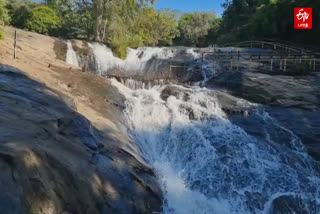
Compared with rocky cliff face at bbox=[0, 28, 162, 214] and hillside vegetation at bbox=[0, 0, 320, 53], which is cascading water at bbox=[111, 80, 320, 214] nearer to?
rocky cliff face at bbox=[0, 28, 162, 214]

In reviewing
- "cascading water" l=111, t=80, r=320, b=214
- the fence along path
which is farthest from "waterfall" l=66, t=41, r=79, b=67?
"cascading water" l=111, t=80, r=320, b=214

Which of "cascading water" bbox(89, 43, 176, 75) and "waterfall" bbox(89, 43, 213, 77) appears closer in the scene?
"waterfall" bbox(89, 43, 213, 77)

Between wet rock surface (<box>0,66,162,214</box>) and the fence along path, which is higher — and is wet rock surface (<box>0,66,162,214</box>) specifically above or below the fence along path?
below

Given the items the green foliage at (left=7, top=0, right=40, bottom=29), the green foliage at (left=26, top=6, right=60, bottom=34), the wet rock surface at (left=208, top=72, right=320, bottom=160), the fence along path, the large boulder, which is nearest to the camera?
the wet rock surface at (left=208, top=72, right=320, bottom=160)

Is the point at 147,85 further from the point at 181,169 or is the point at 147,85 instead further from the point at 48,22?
the point at 48,22

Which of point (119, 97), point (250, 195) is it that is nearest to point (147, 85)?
point (119, 97)

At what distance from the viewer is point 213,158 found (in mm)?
11734

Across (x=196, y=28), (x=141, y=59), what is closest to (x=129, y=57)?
(x=141, y=59)

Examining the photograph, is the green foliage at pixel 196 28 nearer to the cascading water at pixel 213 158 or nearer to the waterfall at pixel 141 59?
the waterfall at pixel 141 59
